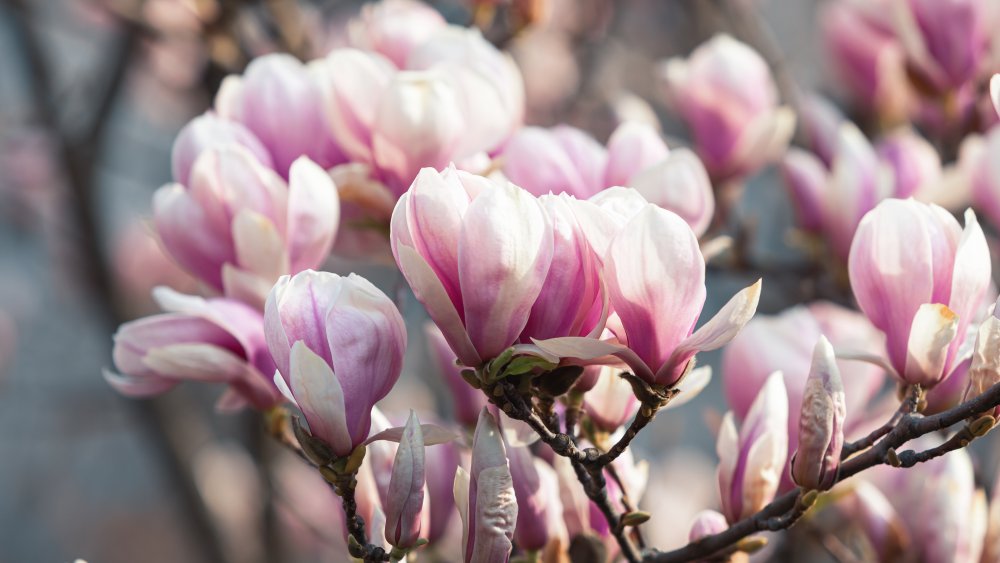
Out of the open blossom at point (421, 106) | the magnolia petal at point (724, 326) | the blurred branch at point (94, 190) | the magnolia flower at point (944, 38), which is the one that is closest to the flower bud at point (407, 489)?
the magnolia petal at point (724, 326)

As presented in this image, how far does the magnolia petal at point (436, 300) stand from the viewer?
0.56 meters

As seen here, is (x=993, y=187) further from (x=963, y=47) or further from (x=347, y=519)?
(x=347, y=519)

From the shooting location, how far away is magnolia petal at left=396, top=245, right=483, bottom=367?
1.83 ft

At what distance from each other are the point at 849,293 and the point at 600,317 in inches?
24.6

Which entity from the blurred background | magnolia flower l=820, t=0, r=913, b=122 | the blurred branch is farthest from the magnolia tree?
the blurred branch

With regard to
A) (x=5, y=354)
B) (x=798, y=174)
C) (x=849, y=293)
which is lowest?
(x=5, y=354)

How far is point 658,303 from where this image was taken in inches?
21.9

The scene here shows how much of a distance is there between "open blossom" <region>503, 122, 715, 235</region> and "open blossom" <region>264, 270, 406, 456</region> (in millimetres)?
228

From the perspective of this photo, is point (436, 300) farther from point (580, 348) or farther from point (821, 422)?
point (821, 422)

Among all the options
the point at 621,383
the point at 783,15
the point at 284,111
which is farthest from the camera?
the point at 783,15

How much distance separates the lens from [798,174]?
3.64 feet

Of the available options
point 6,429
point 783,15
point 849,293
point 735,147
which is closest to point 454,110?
point 735,147

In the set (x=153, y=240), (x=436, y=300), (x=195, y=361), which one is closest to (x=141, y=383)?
(x=195, y=361)

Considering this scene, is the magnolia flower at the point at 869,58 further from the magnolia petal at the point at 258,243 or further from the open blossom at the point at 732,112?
the magnolia petal at the point at 258,243
